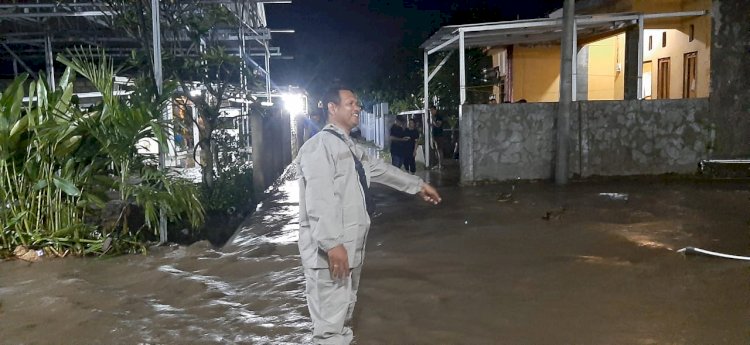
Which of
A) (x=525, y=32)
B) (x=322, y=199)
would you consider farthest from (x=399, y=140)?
(x=322, y=199)

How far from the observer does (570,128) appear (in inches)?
448

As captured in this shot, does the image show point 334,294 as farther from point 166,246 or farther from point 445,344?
point 166,246

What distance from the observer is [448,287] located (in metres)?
5.32

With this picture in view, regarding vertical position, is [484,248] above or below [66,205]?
below

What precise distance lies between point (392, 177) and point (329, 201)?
2.47ft

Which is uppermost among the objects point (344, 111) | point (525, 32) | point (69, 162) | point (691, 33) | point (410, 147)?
point (525, 32)

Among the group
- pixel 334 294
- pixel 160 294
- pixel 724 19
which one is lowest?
pixel 160 294

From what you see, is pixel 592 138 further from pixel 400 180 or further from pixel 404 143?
pixel 400 180

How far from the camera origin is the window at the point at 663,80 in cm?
1516

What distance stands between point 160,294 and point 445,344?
2.58m

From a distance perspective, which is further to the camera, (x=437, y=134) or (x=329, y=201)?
(x=437, y=134)

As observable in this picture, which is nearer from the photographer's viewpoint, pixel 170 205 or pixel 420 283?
pixel 420 283

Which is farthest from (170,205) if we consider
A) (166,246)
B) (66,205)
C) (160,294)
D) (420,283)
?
(420,283)

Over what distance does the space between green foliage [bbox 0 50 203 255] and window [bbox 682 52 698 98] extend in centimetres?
1099
